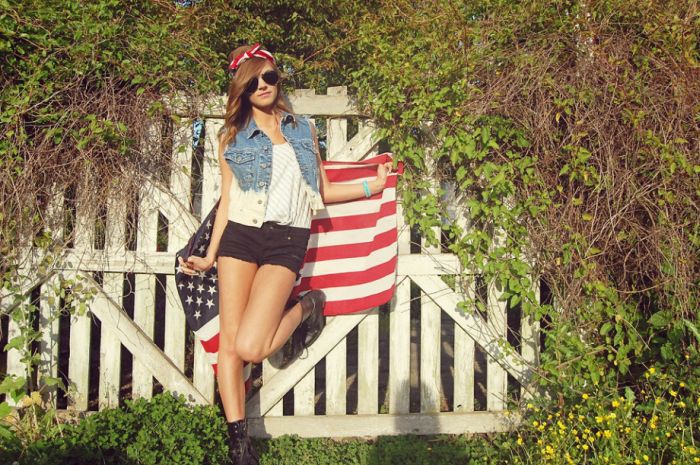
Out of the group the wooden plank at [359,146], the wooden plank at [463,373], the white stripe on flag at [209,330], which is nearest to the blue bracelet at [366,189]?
the wooden plank at [359,146]

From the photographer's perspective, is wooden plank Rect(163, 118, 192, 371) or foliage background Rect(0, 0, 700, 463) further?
wooden plank Rect(163, 118, 192, 371)

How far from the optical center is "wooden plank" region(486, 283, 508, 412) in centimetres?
371

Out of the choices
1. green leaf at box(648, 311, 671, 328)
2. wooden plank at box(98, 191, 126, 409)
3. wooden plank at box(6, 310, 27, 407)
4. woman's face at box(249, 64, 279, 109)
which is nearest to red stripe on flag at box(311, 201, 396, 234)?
woman's face at box(249, 64, 279, 109)

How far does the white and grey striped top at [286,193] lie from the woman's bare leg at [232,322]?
346mm

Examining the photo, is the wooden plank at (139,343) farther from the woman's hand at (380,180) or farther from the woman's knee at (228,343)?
the woman's hand at (380,180)

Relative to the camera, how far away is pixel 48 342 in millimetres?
3693

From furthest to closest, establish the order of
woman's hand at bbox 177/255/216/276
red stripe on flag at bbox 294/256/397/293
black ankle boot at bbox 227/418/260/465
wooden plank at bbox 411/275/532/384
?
wooden plank at bbox 411/275/532/384 → red stripe on flag at bbox 294/256/397/293 → woman's hand at bbox 177/255/216/276 → black ankle boot at bbox 227/418/260/465

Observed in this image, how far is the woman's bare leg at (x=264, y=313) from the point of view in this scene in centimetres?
312

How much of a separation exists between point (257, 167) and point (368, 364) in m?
1.52

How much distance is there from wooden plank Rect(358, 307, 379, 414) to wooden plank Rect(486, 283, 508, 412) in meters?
0.74

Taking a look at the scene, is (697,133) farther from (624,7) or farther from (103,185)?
(103,185)

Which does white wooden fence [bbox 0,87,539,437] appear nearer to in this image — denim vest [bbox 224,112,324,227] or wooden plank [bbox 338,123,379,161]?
wooden plank [bbox 338,123,379,161]

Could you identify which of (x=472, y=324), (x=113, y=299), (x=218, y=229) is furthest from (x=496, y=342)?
(x=113, y=299)

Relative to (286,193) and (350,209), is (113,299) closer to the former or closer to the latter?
(286,193)
